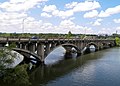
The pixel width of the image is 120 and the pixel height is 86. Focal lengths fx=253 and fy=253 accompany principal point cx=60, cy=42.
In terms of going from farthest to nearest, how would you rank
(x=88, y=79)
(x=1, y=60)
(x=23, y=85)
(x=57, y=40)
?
(x=57, y=40) → (x=88, y=79) → (x=23, y=85) → (x=1, y=60)

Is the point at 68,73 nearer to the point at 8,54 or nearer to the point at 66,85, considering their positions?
the point at 66,85

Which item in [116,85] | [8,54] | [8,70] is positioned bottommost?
[116,85]

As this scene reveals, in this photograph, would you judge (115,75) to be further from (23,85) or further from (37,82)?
(23,85)

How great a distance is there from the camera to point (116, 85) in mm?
46094

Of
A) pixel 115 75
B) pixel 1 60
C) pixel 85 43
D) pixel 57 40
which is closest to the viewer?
pixel 1 60

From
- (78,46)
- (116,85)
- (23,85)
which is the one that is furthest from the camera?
(78,46)

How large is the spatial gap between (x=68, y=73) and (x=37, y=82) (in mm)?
12209

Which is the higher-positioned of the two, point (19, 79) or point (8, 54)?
point (8, 54)

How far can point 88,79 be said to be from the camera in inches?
2014

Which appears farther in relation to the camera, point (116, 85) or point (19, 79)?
point (116, 85)

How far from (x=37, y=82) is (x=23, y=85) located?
5.14 metres

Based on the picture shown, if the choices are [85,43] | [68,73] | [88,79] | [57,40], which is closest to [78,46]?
[85,43]

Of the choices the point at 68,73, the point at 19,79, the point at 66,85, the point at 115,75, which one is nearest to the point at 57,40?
the point at 68,73

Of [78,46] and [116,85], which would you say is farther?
[78,46]
